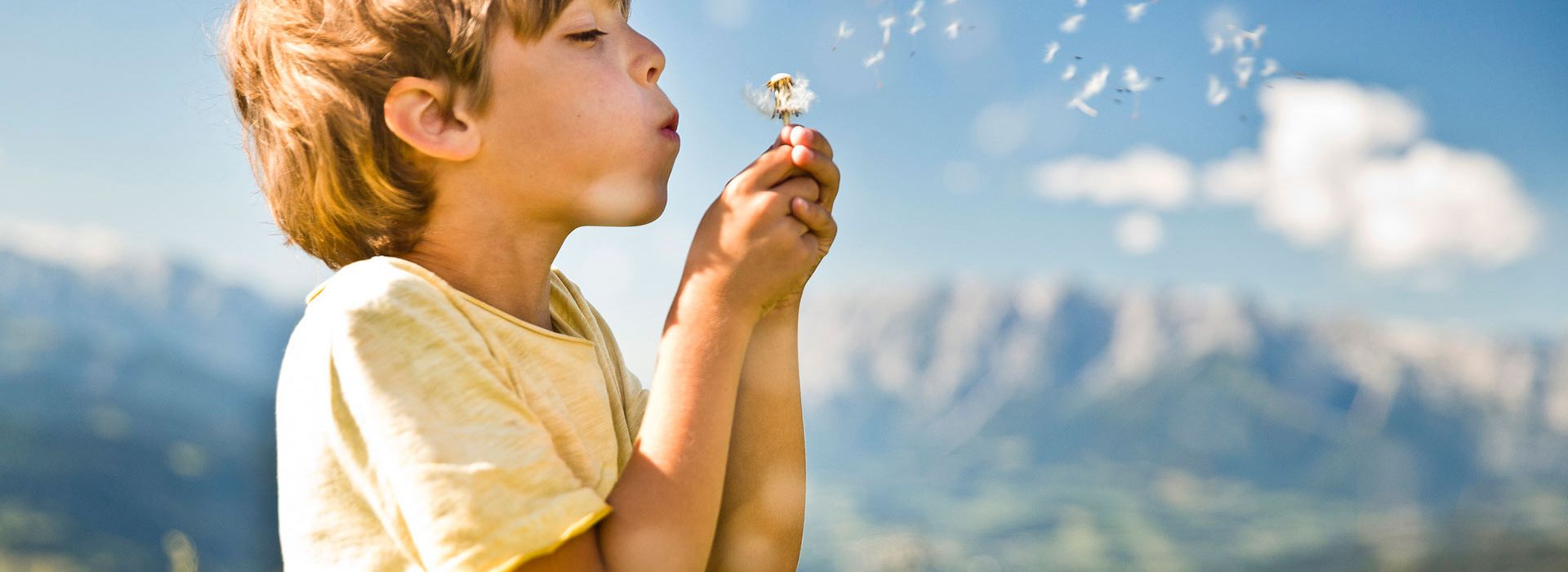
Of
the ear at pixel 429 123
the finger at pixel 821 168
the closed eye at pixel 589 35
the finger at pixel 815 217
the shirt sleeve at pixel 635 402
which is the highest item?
the closed eye at pixel 589 35

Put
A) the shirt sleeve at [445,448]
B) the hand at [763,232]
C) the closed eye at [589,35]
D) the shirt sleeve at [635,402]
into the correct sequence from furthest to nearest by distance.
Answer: the shirt sleeve at [635,402] < the closed eye at [589,35] < the hand at [763,232] < the shirt sleeve at [445,448]


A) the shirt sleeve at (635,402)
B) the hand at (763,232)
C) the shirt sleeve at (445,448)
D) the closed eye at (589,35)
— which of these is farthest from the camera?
the shirt sleeve at (635,402)

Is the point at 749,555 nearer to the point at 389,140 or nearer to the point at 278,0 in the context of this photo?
the point at 389,140

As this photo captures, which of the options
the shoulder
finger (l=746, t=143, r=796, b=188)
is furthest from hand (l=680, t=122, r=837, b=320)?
the shoulder

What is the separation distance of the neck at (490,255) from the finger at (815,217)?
26 centimetres

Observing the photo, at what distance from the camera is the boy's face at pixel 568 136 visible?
1147mm

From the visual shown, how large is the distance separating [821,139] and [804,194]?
6 centimetres

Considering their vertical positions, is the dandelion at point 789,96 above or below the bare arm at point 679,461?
above

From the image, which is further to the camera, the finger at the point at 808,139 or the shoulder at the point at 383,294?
the finger at the point at 808,139

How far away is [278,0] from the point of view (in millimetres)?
1227

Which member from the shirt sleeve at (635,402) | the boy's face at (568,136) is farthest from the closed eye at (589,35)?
the shirt sleeve at (635,402)

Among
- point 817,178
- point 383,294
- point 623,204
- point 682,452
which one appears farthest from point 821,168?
point 383,294

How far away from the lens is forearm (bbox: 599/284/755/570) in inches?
37.8

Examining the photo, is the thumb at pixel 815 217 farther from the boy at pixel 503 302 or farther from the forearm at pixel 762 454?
the forearm at pixel 762 454
